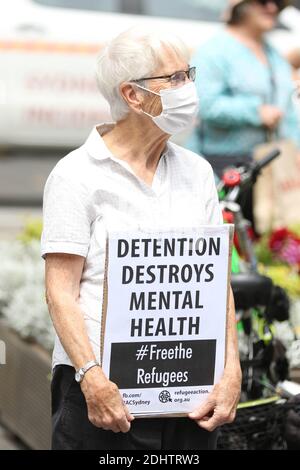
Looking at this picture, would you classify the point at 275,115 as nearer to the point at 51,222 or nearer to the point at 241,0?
the point at 241,0

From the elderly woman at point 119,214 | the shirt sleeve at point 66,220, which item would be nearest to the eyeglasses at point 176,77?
the elderly woman at point 119,214

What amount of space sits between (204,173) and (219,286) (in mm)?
374

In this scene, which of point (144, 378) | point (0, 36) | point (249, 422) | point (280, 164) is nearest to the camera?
point (144, 378)

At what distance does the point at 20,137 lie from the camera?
30.4 ft

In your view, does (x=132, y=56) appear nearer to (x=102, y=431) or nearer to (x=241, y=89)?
(x=102, y=431)

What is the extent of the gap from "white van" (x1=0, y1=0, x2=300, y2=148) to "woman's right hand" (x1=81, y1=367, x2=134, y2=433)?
18.5ft

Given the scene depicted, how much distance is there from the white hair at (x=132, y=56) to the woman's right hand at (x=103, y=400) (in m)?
0.81

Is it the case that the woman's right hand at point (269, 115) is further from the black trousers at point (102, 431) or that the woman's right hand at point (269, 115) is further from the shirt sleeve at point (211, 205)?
the black trousers at point (102, 431)

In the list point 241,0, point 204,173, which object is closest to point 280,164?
point 241,0

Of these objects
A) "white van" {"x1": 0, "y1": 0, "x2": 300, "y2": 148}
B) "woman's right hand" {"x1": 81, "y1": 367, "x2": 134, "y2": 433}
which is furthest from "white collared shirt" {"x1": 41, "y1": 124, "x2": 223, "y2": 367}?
"white van" {"x1": 0, "y1": 0, "x2": 300, "y2": 148}

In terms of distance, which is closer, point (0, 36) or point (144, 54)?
point (144, 54)

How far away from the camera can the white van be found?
29.6 ft

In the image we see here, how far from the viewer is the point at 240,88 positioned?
6.98 metres

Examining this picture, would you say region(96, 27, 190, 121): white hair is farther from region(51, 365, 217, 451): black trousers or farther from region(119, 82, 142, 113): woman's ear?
region(51, 365, 217, 451): black trousers
